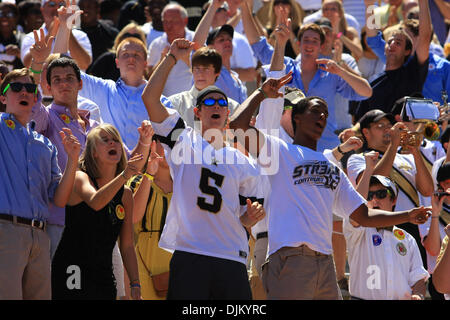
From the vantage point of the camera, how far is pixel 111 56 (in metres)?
9.42

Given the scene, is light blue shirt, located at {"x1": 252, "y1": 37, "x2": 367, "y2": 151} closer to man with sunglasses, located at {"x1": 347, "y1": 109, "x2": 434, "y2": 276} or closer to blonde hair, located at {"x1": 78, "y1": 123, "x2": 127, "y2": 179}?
man with sunglasses, located at {"x1": 347, "y1": 109, "x2": 434, "y2": 276}

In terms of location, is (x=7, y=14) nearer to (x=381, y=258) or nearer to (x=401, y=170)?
(x=401, y=170)

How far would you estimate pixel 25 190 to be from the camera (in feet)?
18.2

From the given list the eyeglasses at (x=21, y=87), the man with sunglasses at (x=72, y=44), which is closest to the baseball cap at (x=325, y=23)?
the man with sunglasses at (x=72, y=44)

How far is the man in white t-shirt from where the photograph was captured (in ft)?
→ 29.5

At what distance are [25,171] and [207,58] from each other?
2471 mm

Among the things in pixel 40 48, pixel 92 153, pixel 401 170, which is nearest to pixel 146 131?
pixel 92 153

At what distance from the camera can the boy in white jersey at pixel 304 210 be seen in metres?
5.69

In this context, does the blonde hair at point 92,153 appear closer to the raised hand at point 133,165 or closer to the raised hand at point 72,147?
the raised hand at point 72,147

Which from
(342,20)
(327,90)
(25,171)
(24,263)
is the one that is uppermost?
(342,20)

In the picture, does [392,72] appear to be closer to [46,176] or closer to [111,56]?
[111,56]

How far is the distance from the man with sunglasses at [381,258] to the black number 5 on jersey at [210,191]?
138cm

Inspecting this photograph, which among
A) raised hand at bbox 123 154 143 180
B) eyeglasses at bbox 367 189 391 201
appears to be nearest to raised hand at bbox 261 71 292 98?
raised hand at bbox 123 154 143 180

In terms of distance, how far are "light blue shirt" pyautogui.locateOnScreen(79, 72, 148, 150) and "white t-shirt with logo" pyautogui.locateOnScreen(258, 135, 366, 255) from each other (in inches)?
77.0
